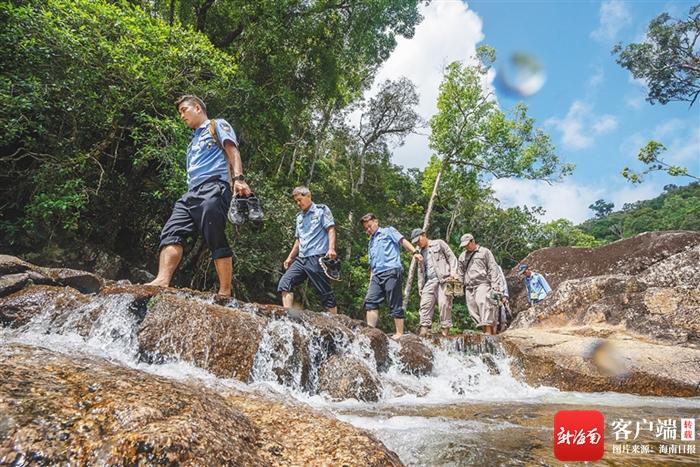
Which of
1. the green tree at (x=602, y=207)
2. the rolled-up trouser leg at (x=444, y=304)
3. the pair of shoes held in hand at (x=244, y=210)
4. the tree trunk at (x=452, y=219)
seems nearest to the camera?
the pair of shoes held in hand at (x=244, y=210)

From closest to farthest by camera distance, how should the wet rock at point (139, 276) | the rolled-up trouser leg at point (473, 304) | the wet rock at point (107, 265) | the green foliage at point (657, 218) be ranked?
the rolled-up trouser leg at point (473, 304), the wet rock at point (107, 265), the wet rock at point (139, 276), the green foliage at point (657, 218)

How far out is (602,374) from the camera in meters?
5.79

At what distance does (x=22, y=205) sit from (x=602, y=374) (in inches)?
387

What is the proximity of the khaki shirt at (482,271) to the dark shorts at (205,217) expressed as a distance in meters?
5.87

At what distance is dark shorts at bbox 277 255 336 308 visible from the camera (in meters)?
5.75

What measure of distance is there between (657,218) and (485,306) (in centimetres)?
4750

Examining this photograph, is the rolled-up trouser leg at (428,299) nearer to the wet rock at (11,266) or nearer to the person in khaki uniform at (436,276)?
the person in khaki uniform at (436,276)

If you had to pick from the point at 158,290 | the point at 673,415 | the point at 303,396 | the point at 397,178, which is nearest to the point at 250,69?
the point at 158,290

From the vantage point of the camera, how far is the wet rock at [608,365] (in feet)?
18.2

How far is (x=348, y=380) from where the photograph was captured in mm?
4449

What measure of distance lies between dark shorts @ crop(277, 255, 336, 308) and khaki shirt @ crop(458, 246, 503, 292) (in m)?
3.78

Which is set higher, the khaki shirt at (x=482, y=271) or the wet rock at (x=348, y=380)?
the khaki shirt at (x=482, y=271)

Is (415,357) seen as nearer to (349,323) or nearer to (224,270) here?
(349,323)

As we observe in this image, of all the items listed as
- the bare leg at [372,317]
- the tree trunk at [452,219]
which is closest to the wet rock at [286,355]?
the bare leg at [372,317]
